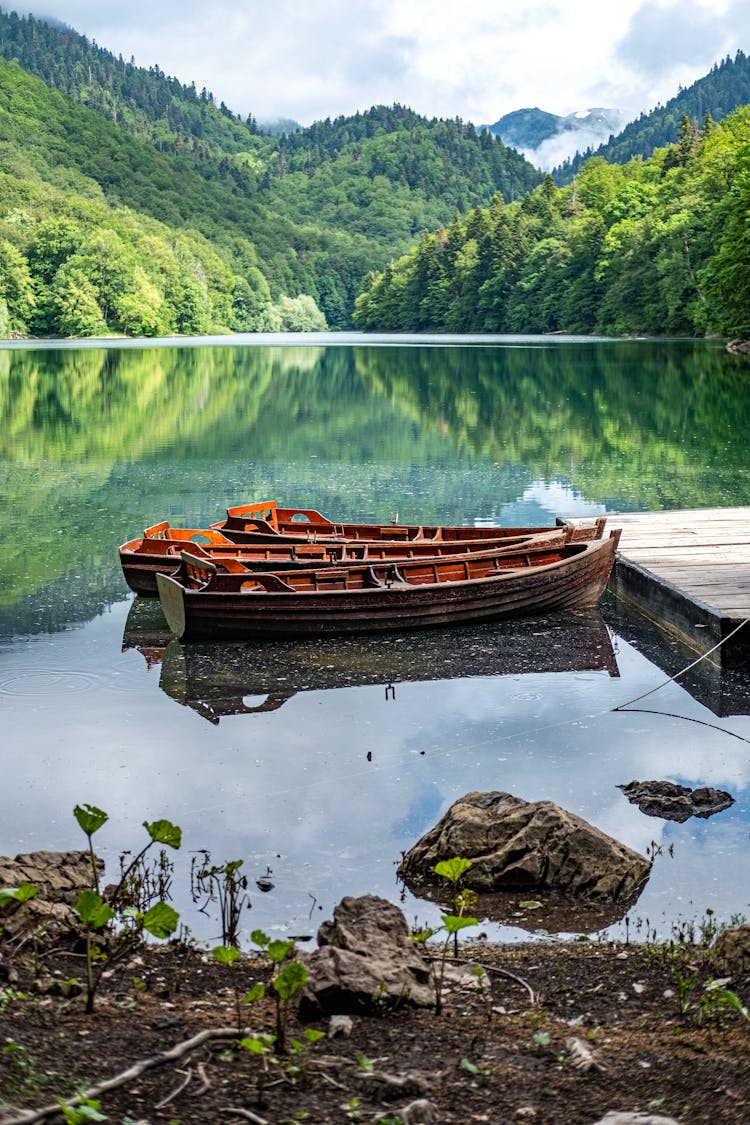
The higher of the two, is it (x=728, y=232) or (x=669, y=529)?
(x=728, y=232)

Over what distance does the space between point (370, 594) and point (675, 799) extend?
5.09 meters

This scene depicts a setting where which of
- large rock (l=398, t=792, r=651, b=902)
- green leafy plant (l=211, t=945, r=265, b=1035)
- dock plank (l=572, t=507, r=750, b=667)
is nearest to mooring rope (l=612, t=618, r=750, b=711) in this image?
dock plank (l=572, t=507, r=750, b=667)

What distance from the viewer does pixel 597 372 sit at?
54.8 m

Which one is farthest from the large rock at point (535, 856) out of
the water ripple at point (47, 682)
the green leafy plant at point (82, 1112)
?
the water ripple at point (47, 682)

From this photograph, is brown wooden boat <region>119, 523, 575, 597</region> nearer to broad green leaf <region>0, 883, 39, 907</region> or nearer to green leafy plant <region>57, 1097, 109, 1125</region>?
broad green leaf <region>0, 883, 39, 907</region>

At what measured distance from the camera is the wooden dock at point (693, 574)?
1179 cm

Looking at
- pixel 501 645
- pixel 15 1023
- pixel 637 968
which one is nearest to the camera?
pixel 15 1023

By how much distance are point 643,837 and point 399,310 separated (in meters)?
149

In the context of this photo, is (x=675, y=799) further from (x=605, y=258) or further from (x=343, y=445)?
(x=605, y=258)

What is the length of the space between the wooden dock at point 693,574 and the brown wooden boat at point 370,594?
27.9 inches

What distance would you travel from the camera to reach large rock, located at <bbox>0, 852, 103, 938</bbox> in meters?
5.66

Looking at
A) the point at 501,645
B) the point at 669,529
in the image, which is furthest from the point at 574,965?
the point at 669,529

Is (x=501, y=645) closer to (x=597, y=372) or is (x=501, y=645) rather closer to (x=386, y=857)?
(x=386, y=857)

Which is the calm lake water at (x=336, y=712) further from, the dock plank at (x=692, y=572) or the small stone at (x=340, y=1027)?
the small stone at (x=340, y=1027)
